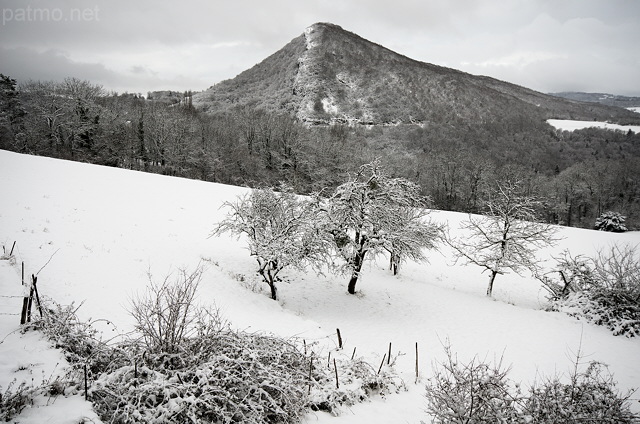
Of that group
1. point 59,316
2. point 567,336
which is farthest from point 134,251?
point 567,336

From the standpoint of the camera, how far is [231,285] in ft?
48.3

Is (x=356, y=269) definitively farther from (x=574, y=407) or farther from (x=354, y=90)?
(x=354, y=90)

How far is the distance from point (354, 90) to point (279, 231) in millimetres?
140647

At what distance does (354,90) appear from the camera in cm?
14262

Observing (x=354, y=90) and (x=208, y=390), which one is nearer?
(x=208, y=390)

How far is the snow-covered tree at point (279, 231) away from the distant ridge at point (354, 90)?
330ft

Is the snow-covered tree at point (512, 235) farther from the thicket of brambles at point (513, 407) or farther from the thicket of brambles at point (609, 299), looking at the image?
the thicket of brambles at point (513, 407)

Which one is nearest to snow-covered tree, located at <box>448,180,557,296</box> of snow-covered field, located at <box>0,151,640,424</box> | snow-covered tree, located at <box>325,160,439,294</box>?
snow-covered field, located at <box>0,151,640,424</box>

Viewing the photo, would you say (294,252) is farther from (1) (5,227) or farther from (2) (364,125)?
(2) (364,125)

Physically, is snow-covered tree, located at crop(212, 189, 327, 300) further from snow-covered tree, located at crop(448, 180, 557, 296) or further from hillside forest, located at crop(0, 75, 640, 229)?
hillside forest, located at crop(0, 75, 640, 229)

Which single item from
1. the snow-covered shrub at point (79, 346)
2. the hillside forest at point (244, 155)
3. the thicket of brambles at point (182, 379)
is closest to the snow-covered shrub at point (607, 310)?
the thicket of brambles at point (182, 379)

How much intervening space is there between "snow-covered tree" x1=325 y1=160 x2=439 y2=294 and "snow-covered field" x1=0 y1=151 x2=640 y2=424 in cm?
310

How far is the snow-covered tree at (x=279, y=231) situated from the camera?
14273 millimetres

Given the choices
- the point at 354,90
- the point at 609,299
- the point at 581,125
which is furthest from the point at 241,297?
the point at 581,125
